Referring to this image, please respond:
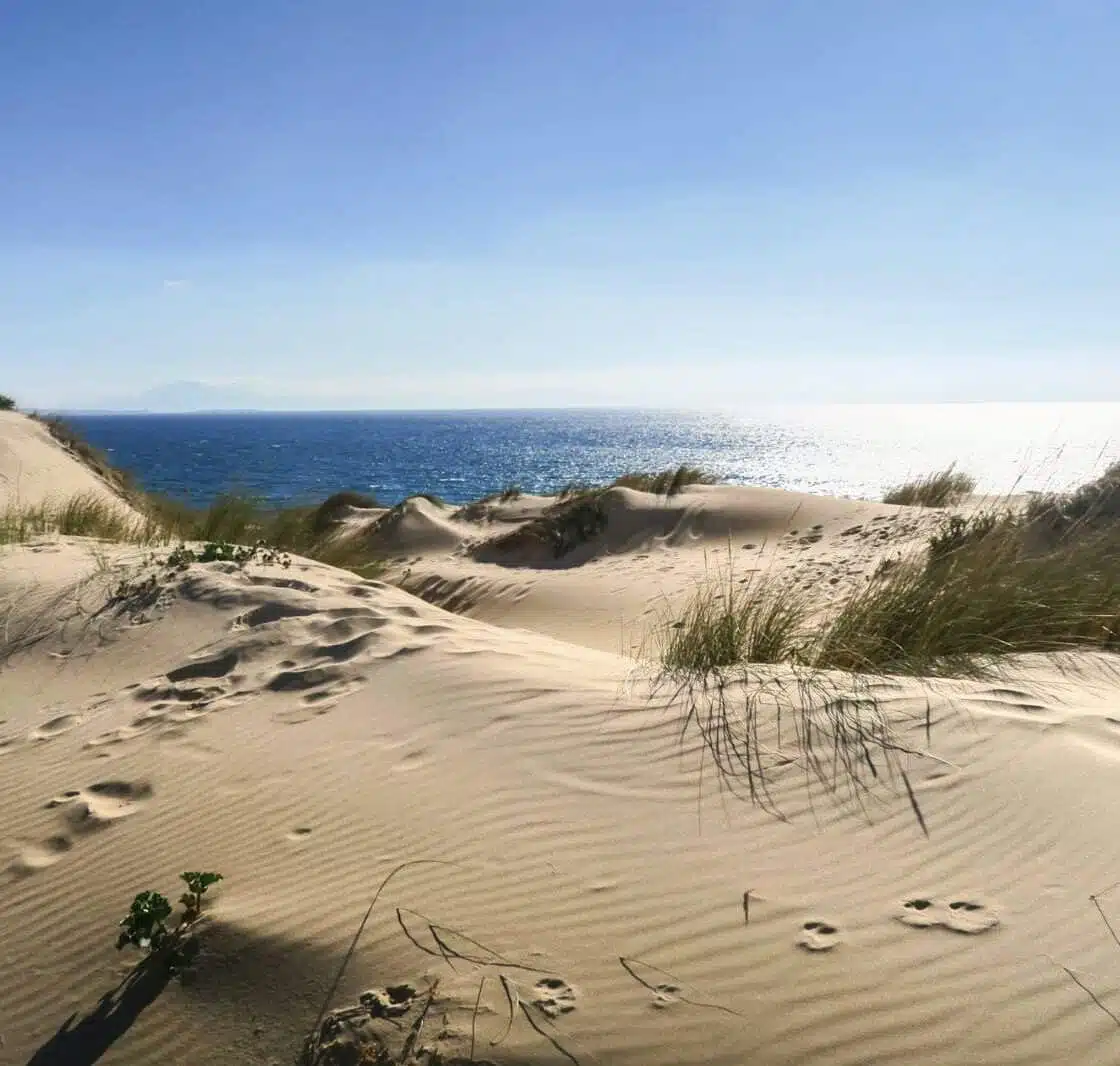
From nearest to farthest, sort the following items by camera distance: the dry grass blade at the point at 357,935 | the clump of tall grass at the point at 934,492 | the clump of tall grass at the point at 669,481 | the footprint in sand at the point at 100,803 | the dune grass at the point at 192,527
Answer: the dry grass blade at the point at 357,935 → the footprint in sand at the point at 100,803 → the dune grass at the point at 192,527 → the clump of tall grass at the point at 934,492 → the clump of tall grass at the point at 669,481

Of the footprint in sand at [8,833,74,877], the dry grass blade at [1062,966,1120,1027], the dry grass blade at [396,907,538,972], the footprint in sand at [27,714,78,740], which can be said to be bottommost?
the footprint in sand at [8,833,74,877]

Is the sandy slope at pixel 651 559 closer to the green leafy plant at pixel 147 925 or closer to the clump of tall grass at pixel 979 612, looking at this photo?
the clump of tall grass at pixel 979 612

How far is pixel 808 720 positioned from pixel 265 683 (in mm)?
2775

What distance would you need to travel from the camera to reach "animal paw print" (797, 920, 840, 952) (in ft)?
7.38

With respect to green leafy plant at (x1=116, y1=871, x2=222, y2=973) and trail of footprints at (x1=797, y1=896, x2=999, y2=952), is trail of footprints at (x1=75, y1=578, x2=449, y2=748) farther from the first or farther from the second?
trail of footprints at (x1=797, y1=896, x2=999, y2=952)

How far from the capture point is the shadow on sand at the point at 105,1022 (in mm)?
2262

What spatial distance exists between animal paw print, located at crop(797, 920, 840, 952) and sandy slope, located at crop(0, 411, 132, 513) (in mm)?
11433

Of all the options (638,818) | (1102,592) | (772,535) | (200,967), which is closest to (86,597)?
(200,967)

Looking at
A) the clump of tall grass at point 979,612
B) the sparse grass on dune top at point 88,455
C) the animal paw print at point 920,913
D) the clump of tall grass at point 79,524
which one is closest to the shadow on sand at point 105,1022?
the animal paw print at point 920,913

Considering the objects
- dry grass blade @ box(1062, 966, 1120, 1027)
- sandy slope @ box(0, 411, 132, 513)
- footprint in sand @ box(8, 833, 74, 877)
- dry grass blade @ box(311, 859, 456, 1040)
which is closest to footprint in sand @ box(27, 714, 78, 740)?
footprint in sand @ box(8, 833, 74, 877)

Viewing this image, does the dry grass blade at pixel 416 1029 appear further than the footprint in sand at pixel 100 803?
No

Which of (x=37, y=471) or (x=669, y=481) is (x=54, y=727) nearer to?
(x=669, y=481)

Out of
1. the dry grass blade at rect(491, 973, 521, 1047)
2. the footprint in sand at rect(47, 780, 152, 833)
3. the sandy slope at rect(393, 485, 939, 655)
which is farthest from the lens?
the sandy slope at rect(393, 485, 939, 655)

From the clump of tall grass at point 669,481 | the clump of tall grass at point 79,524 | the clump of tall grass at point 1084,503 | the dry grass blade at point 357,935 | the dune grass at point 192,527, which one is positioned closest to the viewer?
the dry grass blade at point 357,935
